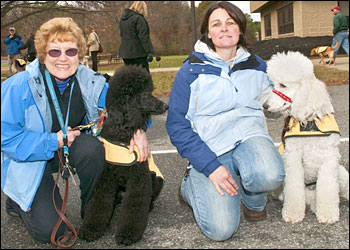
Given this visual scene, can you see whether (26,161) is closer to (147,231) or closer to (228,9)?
(147,231)

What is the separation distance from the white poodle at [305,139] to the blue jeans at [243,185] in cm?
16

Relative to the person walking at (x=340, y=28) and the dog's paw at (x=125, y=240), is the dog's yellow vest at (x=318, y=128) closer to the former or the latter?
the dog's paw at (x=125, y=240)

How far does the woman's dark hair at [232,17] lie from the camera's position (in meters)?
2.70

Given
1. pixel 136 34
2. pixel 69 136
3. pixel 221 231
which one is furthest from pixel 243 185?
pixel 136 34

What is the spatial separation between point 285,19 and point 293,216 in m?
23.5

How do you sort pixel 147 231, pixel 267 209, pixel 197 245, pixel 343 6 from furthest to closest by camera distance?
pixel 343 6
pixel 267 209
pixel 147 231
pixel 197 245

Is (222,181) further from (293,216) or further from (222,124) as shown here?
(293,216)

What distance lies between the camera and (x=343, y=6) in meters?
20.4

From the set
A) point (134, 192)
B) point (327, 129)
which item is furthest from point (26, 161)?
point (327, 129)

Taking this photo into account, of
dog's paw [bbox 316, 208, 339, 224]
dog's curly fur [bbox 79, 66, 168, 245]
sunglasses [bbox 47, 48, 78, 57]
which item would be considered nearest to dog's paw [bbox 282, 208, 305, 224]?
dog's paw [bbox 316, 208, 339, 224]

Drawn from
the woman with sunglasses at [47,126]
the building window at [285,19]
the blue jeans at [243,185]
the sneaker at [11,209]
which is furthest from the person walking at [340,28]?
the sneaker at [11,209]

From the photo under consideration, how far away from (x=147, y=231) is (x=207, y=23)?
1.60m

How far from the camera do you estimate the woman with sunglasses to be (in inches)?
96.5

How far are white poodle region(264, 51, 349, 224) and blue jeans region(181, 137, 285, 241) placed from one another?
0.16 meters
